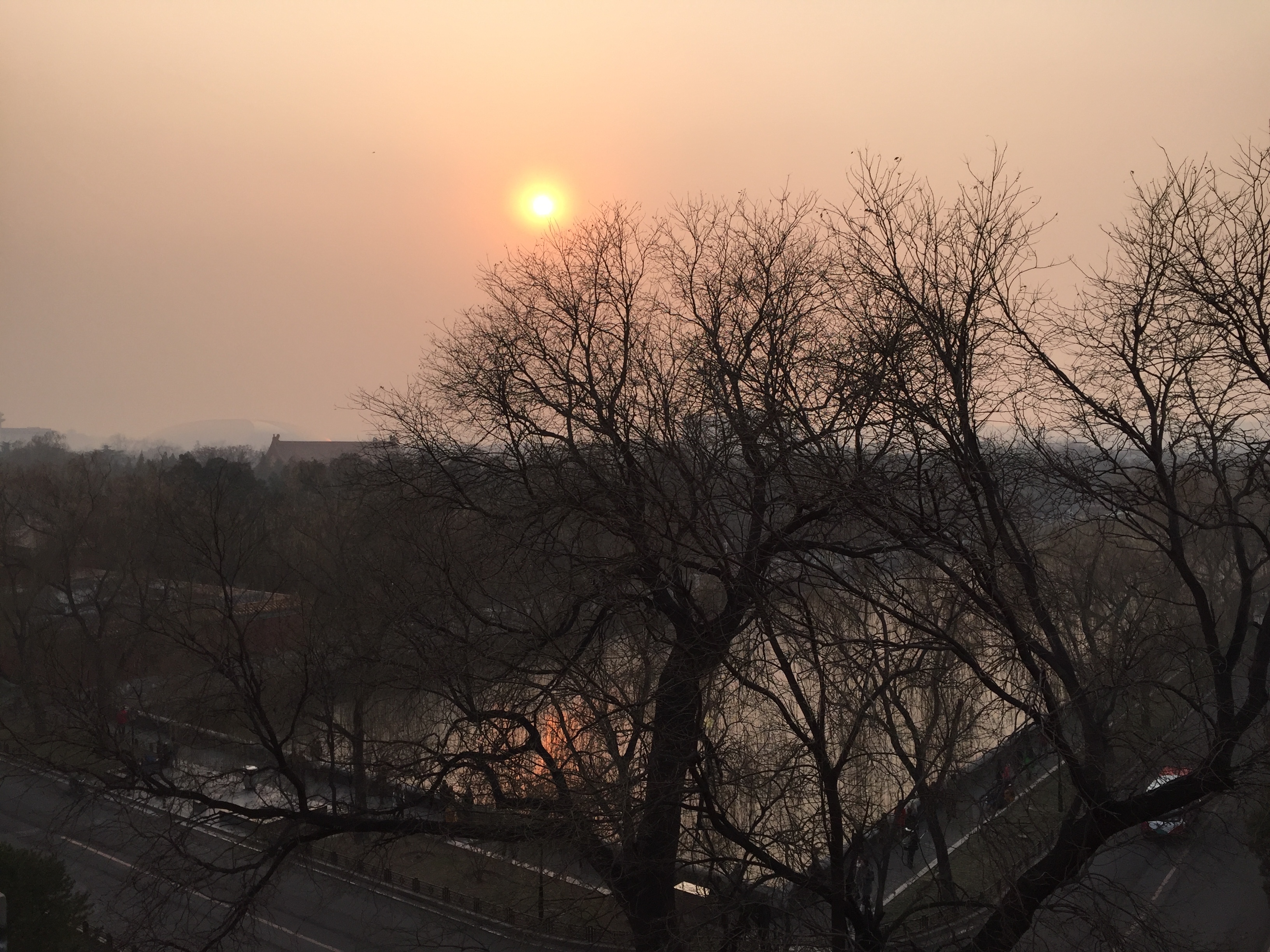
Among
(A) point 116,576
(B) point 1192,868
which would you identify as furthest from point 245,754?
(A) point 116,576

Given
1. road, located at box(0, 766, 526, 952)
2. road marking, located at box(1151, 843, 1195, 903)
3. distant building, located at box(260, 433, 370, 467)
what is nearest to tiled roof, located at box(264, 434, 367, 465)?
distant building, located at box(260, 433, 370, 467)

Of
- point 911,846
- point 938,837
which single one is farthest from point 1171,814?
point 911,846

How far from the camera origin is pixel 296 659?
10.6 m

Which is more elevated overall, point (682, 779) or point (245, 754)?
point (682, 779)

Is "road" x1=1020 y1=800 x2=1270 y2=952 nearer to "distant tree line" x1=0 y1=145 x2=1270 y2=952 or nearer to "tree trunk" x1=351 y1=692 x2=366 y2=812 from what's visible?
"distant tree line" x1=0 y1=145 x2=1270 y2=952

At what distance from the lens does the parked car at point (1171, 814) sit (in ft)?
12.5

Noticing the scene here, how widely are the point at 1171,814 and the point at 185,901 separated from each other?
21.6ft

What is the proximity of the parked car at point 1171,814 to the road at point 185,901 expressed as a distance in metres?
3.42

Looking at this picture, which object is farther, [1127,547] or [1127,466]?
[1127,547]

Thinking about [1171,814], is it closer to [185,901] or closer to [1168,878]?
[1168,878]

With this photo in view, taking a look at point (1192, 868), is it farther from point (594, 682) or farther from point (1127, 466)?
point (594, 682)

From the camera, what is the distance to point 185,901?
6676 mm

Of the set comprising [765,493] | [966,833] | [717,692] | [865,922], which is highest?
[765,493]

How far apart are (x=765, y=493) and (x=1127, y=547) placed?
2113mm
